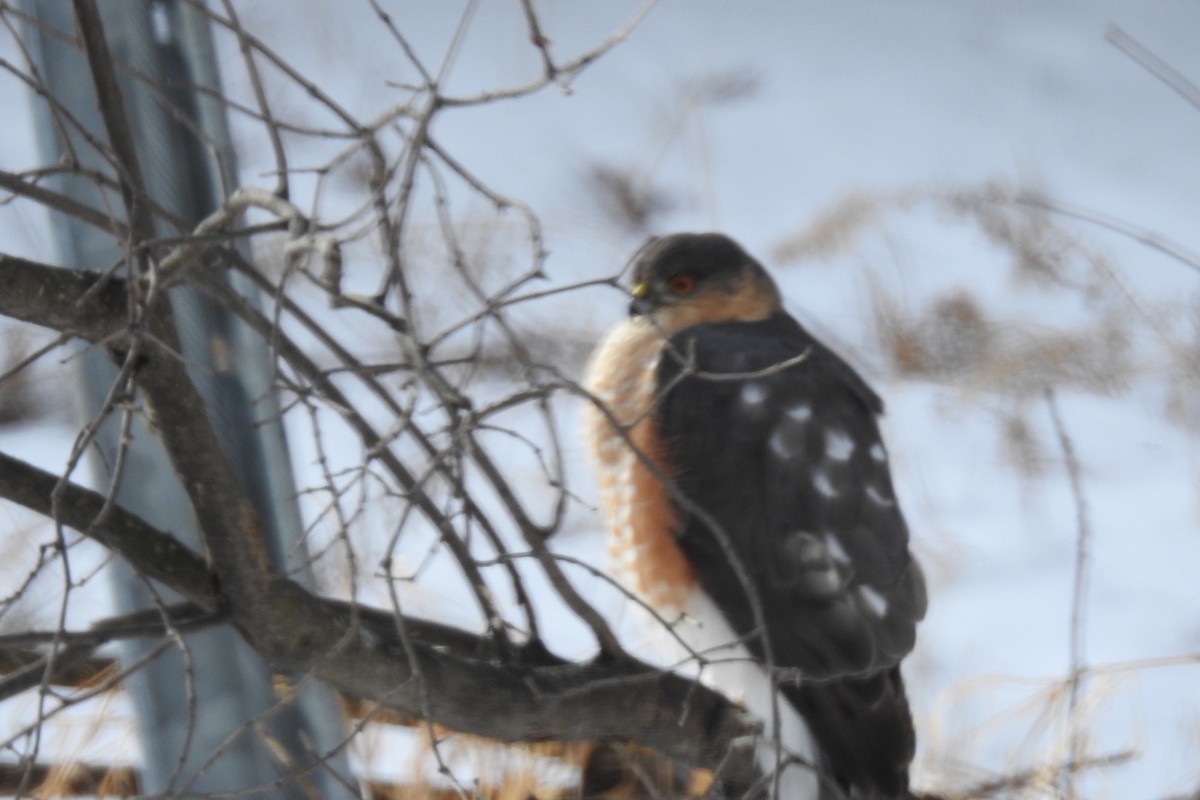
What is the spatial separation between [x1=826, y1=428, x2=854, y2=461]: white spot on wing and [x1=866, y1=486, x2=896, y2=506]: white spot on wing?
59 millimetres

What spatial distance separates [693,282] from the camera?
101 inches

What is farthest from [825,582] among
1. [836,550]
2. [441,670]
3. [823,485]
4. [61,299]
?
[61,299]

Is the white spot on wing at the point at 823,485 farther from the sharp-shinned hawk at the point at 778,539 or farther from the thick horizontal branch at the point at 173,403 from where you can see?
the thick horizontal branch at the point at 173,403

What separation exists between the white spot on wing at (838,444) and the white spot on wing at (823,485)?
0.04m

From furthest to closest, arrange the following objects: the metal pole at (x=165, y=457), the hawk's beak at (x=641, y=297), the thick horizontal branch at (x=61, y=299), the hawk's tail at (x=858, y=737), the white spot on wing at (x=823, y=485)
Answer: the hawk's beak at (x=641, y=297)
the white spot on wing at (x=823, y=485)
the hawk's tail at (x=858, y=737)
the metal pole at (x=165, y=457)
the thick horizontal branch at (x=61, y=299)

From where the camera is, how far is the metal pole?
180cm

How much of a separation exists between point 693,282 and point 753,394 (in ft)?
1.29

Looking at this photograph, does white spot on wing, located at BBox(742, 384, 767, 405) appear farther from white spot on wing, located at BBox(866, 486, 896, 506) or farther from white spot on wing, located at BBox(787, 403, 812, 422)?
white spot on wing, located at BBox(866, 486, 896, 506)

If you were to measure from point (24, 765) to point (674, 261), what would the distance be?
141 centimetres

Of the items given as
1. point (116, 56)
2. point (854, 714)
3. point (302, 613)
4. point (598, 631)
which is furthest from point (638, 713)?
point (116, 56)

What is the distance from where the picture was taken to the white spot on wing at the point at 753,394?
7.27ft

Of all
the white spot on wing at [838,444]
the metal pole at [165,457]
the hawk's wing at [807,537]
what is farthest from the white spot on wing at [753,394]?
the metal pole at [165,457]

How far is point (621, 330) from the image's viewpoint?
2.43 m

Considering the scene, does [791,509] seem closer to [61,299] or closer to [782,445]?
[782,445]
